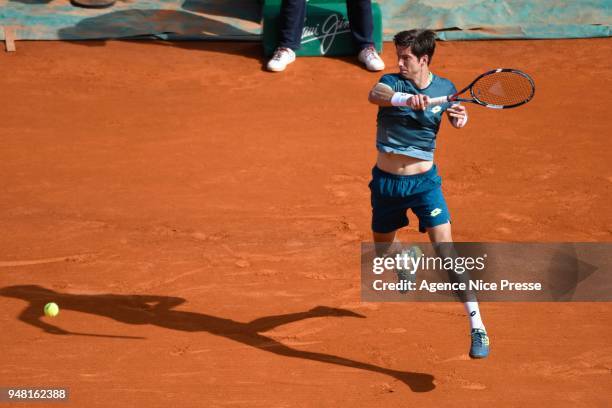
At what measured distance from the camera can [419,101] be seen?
6.52 meters

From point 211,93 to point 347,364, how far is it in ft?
18.0

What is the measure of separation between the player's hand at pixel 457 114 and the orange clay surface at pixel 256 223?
171 centimetres

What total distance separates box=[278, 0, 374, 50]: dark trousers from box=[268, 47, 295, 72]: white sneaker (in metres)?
0.07

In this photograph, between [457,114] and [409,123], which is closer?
[457,114]

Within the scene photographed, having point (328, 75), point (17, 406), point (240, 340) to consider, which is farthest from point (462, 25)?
point (17, 406)

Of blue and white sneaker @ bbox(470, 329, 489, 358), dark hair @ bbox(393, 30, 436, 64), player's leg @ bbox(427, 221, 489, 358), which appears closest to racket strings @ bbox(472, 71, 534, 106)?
dark hair @ bbox(393, 30, 436, 64)

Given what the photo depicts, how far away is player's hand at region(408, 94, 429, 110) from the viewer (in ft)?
21.4

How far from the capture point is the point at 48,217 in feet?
30.4

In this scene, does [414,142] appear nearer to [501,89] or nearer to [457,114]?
[457,114]

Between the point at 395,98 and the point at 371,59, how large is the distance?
5785mm

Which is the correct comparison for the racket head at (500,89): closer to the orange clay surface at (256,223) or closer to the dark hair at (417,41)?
the dark hair at (417,41)

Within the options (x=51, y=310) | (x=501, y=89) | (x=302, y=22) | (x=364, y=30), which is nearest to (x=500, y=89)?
(x=501, y=89)

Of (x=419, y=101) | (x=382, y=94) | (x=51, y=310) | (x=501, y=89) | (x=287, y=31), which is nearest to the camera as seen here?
(x=419, y=101)

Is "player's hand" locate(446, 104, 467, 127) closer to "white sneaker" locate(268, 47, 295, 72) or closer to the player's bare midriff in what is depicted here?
the player's bare midriff
